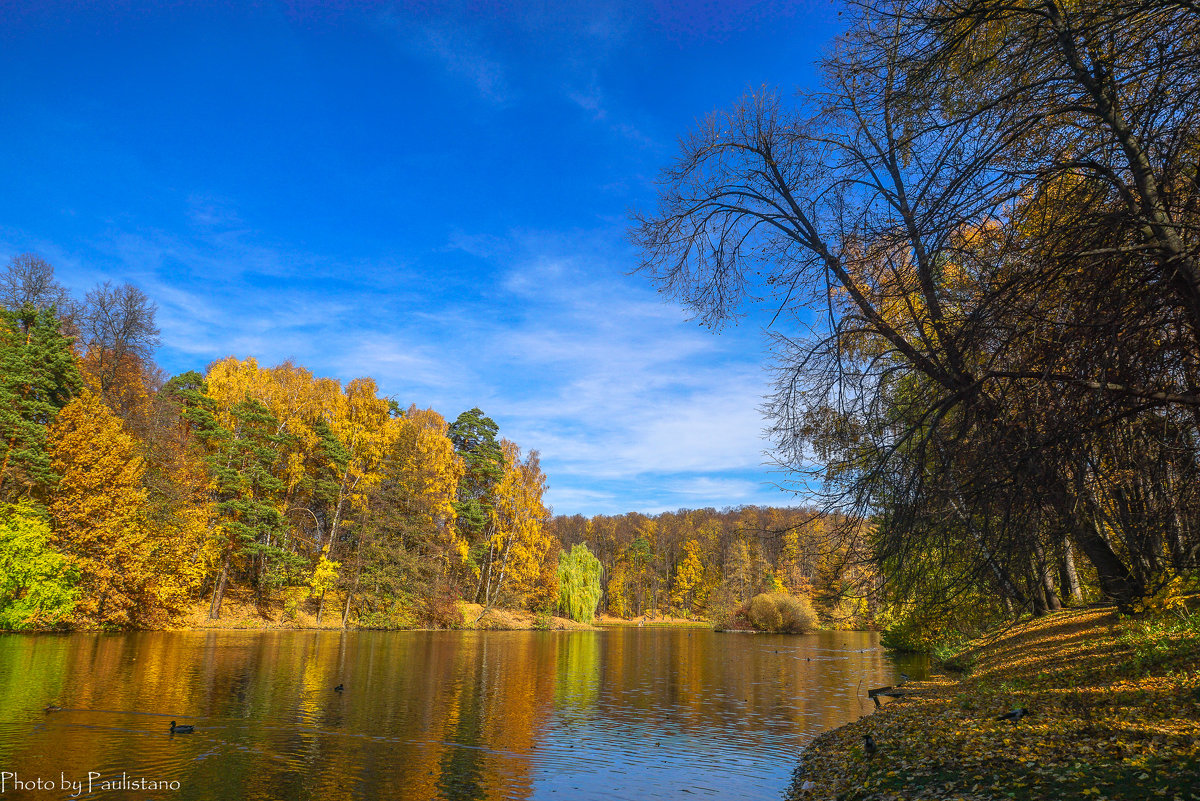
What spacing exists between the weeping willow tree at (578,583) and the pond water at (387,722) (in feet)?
89.7

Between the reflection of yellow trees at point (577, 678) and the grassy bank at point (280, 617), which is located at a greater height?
the grassy bank at point (280, 617)

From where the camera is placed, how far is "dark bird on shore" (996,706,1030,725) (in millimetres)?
8250

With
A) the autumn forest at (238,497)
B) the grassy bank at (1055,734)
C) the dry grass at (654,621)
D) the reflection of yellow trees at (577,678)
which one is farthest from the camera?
the dry grass at (654,621)

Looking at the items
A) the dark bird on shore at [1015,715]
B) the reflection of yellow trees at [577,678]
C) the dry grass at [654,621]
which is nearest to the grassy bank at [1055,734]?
the dark bird on shore at [1015,715]

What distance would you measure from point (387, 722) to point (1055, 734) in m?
11.7

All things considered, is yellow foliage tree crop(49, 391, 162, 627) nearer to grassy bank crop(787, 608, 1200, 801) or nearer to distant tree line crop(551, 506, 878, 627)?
grassy bank crop(787, 608, 1200, 801)

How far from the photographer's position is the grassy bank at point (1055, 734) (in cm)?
584

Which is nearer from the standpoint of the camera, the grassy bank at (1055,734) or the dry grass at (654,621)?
the grassy bank at (1055,734)

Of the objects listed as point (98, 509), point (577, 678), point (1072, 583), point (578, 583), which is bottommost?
point (577, 678)

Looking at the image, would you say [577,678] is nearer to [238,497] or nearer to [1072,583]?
[1072,583]

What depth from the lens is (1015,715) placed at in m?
8.33

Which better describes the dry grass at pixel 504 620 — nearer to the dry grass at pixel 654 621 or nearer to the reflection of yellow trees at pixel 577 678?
the reflection of yellow trees at pixel 577 678

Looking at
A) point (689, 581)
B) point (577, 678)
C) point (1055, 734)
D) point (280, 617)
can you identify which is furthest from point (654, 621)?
point (1055, 734)

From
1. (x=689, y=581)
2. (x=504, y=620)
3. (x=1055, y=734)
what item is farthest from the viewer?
(x=689, y=581)
